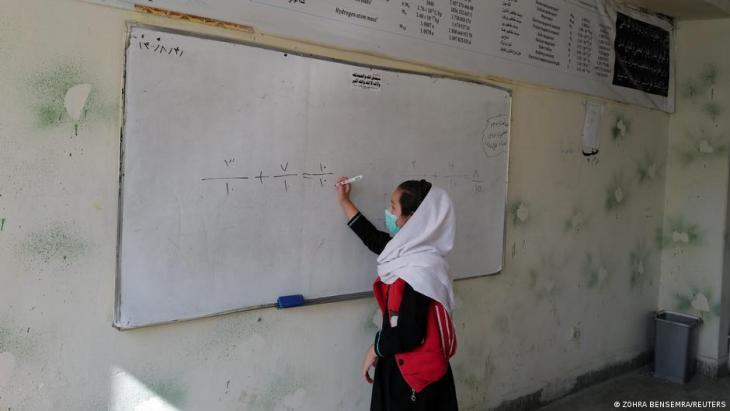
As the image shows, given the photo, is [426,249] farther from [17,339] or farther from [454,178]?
[17,339]

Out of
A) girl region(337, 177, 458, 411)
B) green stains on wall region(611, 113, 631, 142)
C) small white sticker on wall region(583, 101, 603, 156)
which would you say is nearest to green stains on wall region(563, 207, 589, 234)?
small white sticker on wall region(583, 101, 603, 156)

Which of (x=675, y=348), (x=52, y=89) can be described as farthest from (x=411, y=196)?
(x=675, y=348)

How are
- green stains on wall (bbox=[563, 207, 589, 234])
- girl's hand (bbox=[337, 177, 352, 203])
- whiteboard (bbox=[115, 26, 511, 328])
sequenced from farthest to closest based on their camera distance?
1. green stains on wall (bbox=[563, 207, 589, 234])
2. girl's hand (bbox=[337, 177, 352, 203])
3. whiteboard (bbox=[115, 26, 511, 328])

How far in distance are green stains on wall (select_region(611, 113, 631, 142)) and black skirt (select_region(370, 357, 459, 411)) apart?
2363 mm

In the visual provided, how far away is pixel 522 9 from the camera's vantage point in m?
3.13

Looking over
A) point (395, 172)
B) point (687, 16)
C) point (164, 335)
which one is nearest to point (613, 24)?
point (687, 16)

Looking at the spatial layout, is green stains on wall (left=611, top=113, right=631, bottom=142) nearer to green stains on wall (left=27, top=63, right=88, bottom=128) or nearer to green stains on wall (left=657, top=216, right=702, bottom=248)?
green stains on wall (left=657, top=216, right=702, bottom=248)

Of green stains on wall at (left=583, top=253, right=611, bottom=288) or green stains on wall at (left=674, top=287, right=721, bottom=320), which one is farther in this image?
green stains on wall at (left=674, top=287, right=721, bottom=320)

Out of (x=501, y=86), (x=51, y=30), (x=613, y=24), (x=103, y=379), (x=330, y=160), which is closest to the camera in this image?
(x=51, y=30)

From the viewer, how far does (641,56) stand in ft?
13.1

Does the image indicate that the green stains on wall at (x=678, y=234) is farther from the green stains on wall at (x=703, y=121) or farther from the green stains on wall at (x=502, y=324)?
the green stains on wall at (x=502, y=324)

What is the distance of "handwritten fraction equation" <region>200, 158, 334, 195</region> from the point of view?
2051 mm

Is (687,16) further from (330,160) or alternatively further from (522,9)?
(330,160)

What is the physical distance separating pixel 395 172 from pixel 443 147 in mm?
326
